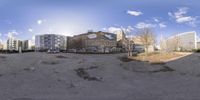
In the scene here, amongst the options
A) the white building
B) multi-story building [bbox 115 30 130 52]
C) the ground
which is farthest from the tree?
the white building

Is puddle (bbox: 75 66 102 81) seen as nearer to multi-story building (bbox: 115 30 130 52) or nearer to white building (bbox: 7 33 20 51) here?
multi-story building (bbox: 115 30 130 52)

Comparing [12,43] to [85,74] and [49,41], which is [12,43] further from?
[85,74]

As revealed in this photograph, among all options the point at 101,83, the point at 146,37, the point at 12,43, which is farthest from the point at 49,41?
the point at 101,83

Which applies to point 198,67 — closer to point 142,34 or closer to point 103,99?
point 103,99

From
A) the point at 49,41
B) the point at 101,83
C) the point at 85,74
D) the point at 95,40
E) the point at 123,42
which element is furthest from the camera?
the point at 49,41

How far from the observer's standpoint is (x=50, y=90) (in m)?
19.5

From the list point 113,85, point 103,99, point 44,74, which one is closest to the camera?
point 103,99

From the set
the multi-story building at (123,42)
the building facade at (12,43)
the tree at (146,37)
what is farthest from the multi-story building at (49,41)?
the tree at (146,37)

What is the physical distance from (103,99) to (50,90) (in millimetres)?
5823

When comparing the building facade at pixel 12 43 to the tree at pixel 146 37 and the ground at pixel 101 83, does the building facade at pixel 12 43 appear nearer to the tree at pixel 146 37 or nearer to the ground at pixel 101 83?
the tree at pixel 146 37

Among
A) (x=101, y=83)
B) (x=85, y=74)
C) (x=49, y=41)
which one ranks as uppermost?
(x=49, y=41)

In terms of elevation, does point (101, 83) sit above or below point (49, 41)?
below

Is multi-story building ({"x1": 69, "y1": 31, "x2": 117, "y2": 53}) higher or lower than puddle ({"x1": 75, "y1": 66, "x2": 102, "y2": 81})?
higher

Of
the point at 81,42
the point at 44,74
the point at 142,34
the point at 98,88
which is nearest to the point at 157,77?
the point at 98,88
